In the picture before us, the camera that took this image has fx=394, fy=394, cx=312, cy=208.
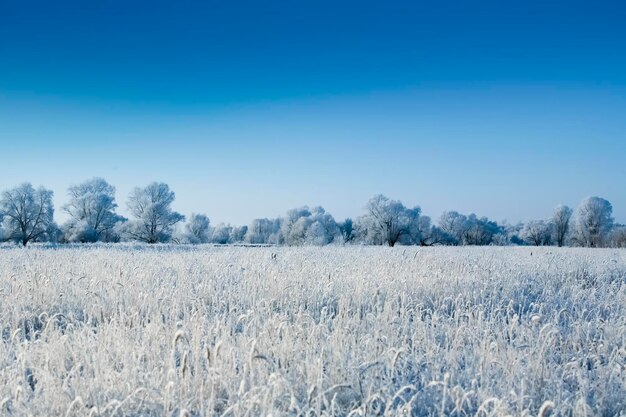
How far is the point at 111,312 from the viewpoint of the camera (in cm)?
567

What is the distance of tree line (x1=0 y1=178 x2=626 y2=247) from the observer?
45.4 m

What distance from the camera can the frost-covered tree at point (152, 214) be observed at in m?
56.4

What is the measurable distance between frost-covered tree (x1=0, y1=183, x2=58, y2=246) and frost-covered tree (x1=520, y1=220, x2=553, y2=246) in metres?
98.0

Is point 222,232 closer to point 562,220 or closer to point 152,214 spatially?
point 152,214

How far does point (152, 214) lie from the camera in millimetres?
56531

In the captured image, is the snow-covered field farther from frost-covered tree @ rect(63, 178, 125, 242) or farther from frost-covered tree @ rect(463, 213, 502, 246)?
frost-covered tree @ rect(463, 213, 502, 246)

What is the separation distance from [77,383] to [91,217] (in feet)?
189

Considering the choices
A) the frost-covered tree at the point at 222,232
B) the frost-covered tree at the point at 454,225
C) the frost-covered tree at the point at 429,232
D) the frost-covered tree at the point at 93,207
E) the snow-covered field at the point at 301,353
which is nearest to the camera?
the snow-covered field at the point at 301,353

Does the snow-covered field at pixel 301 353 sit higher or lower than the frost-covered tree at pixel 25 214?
lower

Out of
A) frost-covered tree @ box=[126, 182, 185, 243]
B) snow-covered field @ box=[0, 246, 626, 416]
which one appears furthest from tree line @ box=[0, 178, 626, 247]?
snow-covered field @ box=[0, 246, 626, 416]

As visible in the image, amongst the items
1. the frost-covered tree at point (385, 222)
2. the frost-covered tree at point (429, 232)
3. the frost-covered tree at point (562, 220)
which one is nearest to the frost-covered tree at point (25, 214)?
the frost-covered tree at point (385, 222)

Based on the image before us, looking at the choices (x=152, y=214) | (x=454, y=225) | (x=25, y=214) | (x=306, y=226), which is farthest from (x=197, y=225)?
(x=454, y=225)

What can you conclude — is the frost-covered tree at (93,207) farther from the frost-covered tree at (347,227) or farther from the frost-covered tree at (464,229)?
the frost-covered tree at (464,229)

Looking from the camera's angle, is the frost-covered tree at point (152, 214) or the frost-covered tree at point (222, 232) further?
the frost-covered tree at point (222, 232)
